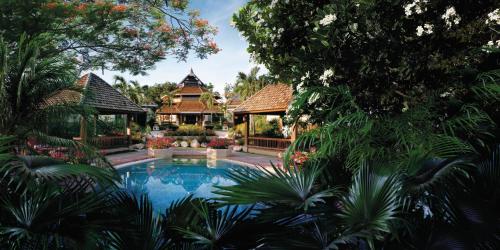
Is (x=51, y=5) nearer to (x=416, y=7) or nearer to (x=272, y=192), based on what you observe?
(x=416, y=7)

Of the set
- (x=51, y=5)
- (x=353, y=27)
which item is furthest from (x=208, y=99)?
(x=353, y=27)

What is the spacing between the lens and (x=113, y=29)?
10938 mm

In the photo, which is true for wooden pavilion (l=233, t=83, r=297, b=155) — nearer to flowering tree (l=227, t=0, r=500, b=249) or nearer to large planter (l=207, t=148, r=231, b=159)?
large planter (l=207, t=148, r=231, b=159)

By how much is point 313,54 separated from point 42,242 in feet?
12.9

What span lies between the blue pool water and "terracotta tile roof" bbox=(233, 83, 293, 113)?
4.28 metres

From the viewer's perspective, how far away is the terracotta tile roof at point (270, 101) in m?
20.2

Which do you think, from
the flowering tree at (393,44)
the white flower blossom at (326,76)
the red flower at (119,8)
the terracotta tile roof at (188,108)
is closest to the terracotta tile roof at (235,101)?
the terracotta tile roof at (188,108)

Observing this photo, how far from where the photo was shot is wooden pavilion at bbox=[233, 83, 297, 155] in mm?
20641

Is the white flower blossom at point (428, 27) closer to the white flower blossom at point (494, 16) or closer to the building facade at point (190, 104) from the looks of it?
the white flower blossom at point (494, 16)

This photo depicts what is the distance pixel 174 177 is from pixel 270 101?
27.3 ft

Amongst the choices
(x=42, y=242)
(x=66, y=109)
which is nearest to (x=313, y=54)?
(x=66, y=109)

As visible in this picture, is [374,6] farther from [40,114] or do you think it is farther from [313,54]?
[40,114]

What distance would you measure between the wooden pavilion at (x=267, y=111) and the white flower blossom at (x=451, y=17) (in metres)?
15.3

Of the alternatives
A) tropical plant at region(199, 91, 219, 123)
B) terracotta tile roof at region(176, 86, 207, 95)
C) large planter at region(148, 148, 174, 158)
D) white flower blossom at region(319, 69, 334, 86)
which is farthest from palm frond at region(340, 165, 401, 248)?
terracotta tile roof at region(176, 86, 207, 95)
